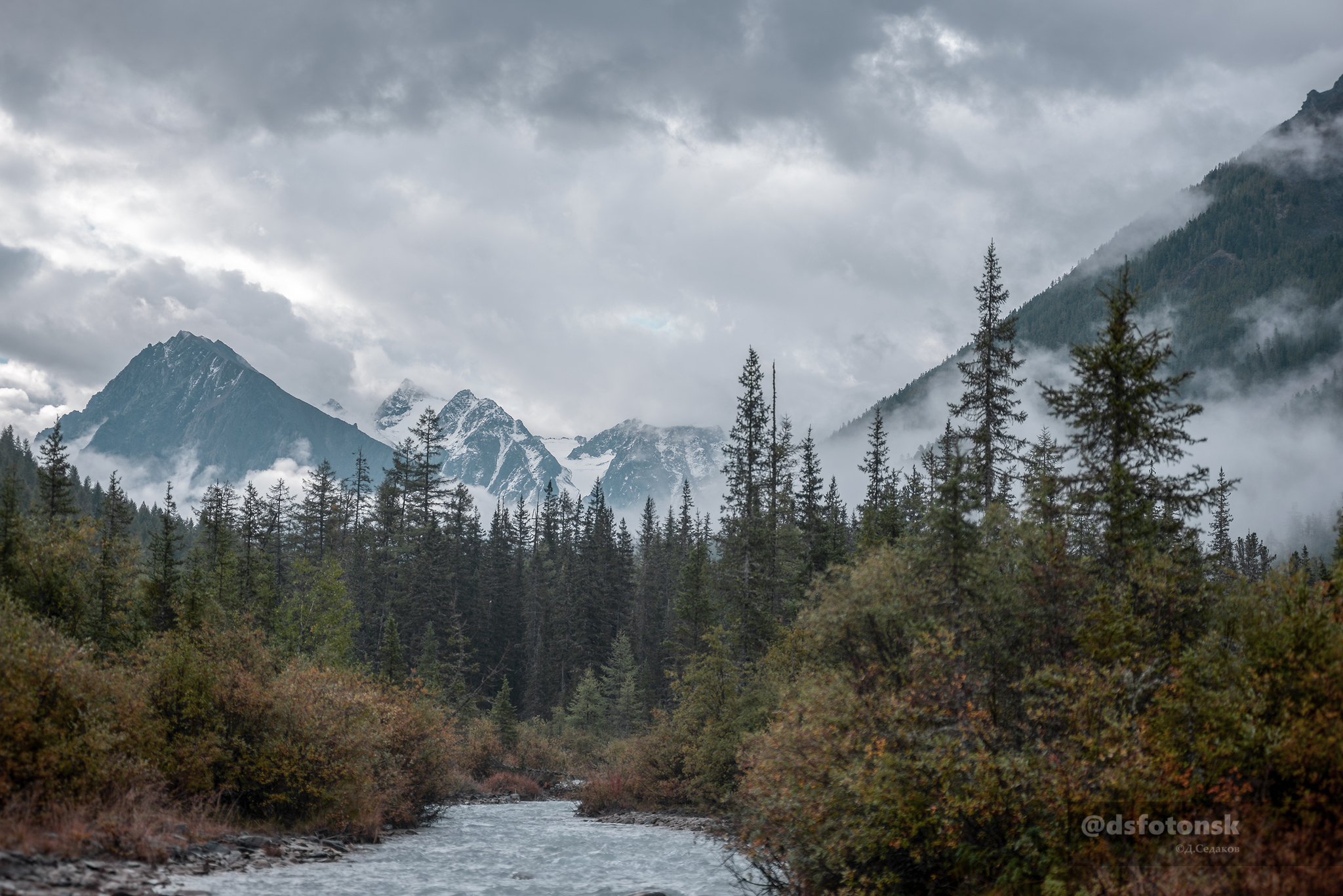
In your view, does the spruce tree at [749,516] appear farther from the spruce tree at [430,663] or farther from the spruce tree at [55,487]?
the spruce tree at [55,487]

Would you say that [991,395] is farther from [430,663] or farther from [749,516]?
[430,663]

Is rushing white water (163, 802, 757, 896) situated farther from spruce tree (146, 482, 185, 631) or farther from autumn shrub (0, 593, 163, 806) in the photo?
spruce tree (146, 482, 185, 631)

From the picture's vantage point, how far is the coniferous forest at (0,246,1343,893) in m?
12.2

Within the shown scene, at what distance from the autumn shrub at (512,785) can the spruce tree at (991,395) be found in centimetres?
3526

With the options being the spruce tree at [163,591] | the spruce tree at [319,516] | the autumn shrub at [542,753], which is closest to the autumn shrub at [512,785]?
the autumn shrub at [542,753]

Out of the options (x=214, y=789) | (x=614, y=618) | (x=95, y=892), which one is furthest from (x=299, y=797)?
(x=614, y=618)

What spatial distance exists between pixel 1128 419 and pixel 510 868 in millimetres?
23336

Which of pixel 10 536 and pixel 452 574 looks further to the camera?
pixel 452 574

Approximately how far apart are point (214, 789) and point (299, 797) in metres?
2.95

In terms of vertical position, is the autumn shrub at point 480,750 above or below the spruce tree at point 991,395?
below

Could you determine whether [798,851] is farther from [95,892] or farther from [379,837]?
[379,837]

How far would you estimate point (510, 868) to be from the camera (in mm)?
24172

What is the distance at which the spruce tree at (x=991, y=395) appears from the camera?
3519 cm

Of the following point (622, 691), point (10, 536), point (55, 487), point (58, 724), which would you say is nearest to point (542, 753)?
point (622, 691)
